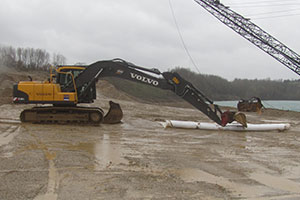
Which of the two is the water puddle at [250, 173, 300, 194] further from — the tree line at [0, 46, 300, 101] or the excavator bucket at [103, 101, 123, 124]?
the tree line at [0, 46, 300, 101]

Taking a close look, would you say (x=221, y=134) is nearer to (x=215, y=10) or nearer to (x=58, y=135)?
(x=58, y=135)

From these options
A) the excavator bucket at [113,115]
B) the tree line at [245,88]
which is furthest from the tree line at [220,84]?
the excavator bucket at [113,115]

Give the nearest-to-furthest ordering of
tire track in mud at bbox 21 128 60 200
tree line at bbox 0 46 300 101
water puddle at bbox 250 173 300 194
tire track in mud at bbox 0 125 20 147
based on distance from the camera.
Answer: tire track in mud at bbox 21 128 60 200, water puddle at bbox 250 173 300 194, tire track in mud at bbox 0 125 20 147, tree line at bbox 0 46 300 101

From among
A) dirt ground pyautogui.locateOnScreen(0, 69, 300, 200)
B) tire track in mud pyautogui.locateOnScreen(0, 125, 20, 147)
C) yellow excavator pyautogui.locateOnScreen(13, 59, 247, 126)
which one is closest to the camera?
dirt ground pyautogui.locateOnScreen(0, 69, 300, 200)

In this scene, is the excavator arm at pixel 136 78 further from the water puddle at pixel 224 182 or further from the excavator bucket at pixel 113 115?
the water puddle at pixel 224 182

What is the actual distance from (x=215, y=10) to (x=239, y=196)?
35381 millimetres

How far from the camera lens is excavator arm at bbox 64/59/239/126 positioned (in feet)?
33.4

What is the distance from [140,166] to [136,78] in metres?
5.38

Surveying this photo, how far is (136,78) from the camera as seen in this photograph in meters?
10.2

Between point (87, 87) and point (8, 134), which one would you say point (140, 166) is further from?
point (87, 87)

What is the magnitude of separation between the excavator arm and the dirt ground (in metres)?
1.86

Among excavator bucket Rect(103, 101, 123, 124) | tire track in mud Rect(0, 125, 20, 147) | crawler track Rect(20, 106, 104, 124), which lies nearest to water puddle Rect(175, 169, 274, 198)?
tire track in mud Rect(0, 125, 20, 147)

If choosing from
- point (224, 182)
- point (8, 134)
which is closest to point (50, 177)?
point (224, 182)

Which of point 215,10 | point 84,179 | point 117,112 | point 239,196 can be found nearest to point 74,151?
point 84,179
